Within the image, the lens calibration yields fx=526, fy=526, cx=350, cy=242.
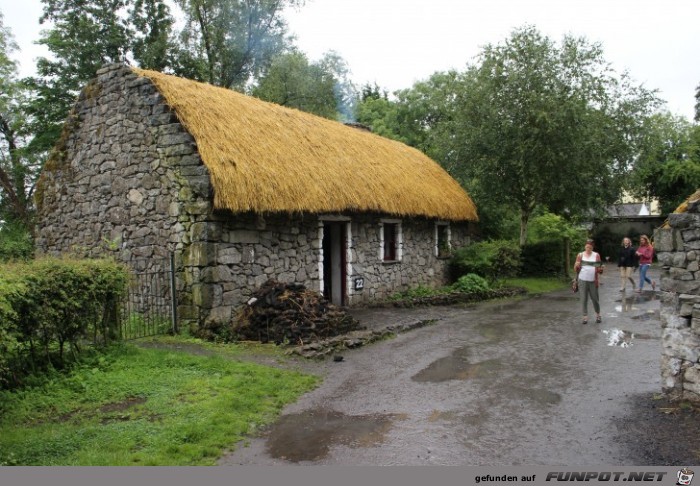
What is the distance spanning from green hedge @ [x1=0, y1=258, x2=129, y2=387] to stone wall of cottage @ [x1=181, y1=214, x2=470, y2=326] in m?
2.08

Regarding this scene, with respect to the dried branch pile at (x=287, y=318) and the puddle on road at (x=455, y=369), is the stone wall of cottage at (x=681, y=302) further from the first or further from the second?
Answer: the dried branch pile at (x=287, y=318)

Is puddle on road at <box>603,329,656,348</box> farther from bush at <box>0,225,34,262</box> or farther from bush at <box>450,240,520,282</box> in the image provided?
bush at <box>0,225,34,262</box>

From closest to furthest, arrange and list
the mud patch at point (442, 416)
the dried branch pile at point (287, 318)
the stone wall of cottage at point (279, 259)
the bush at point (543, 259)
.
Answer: the mud patch at point (442, 416), the dried branch pile at point (287, 318), the stone wall of cottage at point (279, 259), the bush at point (543, 259)

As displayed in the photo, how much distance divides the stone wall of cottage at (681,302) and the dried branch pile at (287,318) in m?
5.72

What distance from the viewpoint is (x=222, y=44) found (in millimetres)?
25094

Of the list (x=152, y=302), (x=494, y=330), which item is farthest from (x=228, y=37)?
(x=494, y=330)

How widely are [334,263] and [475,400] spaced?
27.2 ft

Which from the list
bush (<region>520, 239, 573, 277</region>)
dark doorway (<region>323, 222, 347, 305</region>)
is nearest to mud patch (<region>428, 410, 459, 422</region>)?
dark doorway (<region>323, 222, 347, 305</region>)

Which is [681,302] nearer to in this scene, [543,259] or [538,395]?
[538,395]

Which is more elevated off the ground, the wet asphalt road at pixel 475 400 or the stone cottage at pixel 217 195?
the stone cottage at pixel 217 195

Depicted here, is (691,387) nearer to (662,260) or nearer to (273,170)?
(662,260)

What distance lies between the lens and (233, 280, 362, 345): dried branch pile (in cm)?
986

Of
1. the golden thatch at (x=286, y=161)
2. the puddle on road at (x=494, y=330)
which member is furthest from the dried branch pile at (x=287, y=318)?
the puddle on road at (x=494, y=330)

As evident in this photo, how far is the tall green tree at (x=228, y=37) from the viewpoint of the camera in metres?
24.6
